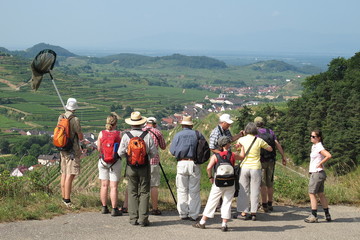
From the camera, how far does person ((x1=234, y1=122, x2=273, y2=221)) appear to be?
709 cm

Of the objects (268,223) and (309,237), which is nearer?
(309,237)

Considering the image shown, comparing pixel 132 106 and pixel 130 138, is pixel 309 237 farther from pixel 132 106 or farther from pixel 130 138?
pixel 132 106

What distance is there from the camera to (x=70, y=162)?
7258 mm

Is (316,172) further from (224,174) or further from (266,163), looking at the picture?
(224,174)

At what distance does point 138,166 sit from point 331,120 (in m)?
31.6

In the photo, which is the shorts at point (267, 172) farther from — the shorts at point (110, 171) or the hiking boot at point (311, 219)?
the shorts at point (110, 171)

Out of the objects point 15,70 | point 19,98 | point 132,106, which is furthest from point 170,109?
point 15,70

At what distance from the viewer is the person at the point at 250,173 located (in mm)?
7090

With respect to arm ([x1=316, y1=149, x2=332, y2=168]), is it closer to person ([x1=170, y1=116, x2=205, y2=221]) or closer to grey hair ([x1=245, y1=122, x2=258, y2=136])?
grey hair ([x1=245, y1=122, x2=258, y2=136])

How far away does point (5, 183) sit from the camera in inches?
296

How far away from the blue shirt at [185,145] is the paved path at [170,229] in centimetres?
98

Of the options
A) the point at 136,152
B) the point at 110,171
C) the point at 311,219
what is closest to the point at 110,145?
the point at 110,171

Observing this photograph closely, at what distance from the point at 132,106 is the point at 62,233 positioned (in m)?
93.1

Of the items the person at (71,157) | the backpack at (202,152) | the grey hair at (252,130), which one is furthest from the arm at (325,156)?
the person at (71,157)
